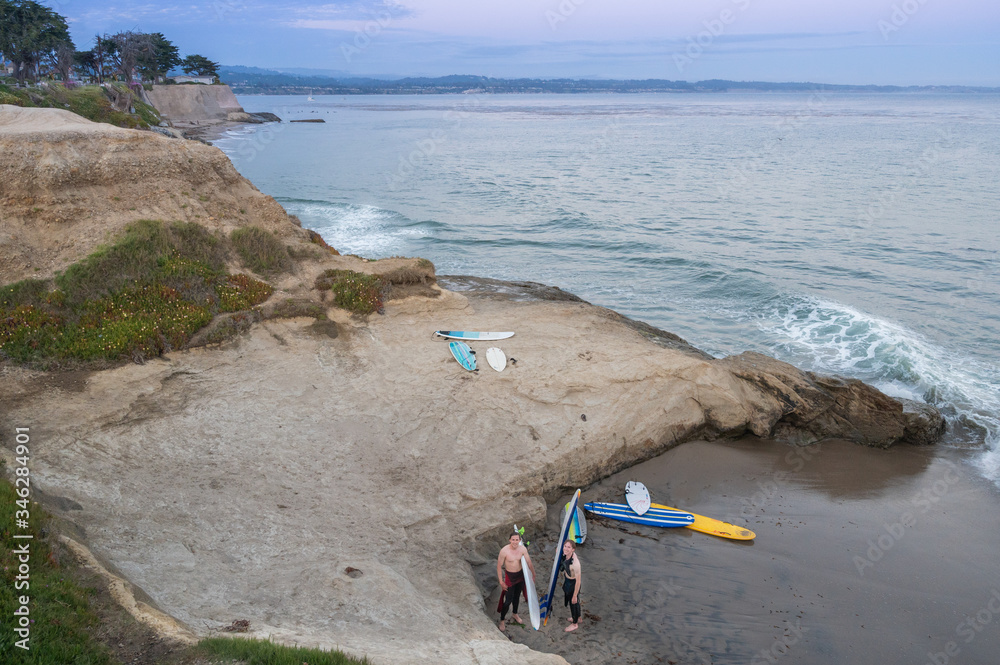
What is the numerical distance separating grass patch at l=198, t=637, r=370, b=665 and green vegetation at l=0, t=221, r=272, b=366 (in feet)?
31.5

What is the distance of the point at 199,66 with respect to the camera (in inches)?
4870

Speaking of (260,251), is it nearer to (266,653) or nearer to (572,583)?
(572,583)

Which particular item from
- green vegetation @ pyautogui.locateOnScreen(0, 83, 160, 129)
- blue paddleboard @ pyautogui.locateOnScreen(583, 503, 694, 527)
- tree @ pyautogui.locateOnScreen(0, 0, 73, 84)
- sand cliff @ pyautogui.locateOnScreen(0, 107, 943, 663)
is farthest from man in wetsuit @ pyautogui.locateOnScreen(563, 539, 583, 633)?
tree @ pyautogui.locateOnScreen(0, 0, 73, 84)

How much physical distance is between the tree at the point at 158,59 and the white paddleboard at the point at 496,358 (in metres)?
105

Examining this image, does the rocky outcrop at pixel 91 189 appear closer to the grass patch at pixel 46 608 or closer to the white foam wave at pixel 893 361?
the grass patch at pixel 46 608

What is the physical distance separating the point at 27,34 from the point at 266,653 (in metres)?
69.9

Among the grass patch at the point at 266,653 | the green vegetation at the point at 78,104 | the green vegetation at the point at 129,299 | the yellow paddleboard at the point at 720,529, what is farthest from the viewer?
the green vegetation at the point at 78,104

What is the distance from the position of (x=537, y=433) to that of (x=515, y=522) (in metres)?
2.60

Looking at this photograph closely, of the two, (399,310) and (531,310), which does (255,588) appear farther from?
(531,310)

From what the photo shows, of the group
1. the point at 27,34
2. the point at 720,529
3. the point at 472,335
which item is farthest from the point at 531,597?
the point at 27,34

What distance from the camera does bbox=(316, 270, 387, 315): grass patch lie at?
698 inches

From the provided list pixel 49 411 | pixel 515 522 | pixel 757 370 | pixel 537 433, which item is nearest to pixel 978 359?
pixel 757 370

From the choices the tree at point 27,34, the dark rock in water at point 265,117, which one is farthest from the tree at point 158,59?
the tree at point 27,34

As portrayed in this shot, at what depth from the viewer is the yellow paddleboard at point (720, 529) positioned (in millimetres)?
12570
